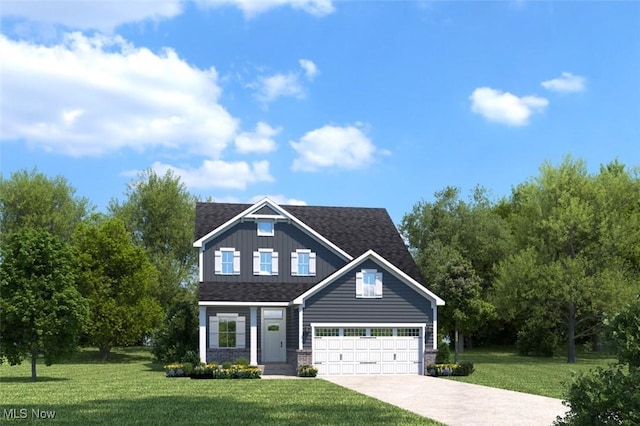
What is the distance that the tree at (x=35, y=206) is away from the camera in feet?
186

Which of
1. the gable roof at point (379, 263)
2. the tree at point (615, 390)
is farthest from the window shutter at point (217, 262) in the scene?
the tree at point (615, 390)

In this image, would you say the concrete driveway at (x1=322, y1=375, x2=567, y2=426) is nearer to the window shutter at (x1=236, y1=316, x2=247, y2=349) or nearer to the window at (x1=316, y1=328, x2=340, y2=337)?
the window at (x1=316, y1=328, x2=340, y2=337)

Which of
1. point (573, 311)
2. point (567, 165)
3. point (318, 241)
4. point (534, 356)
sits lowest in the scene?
point (534, 356)

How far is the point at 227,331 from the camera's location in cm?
3547

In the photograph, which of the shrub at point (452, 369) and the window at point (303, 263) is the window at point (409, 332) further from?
the window at point (303, 263)

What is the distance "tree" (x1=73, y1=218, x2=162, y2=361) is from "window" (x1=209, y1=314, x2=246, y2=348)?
37.8ft

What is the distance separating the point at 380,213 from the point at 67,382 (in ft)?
71.4

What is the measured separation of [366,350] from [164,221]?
29575 millimetres

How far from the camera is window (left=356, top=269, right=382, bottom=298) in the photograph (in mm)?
34281

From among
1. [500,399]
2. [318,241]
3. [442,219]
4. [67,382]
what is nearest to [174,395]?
[67,382]

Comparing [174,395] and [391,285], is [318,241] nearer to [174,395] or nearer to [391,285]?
[391,285]

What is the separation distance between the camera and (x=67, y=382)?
28.3m

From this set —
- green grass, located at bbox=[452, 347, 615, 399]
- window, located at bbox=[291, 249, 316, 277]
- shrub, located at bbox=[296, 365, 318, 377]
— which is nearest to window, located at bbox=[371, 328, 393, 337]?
shrub, located at bbox=[296, 365, 318, 377]

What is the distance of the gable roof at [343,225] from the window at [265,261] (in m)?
2.02
